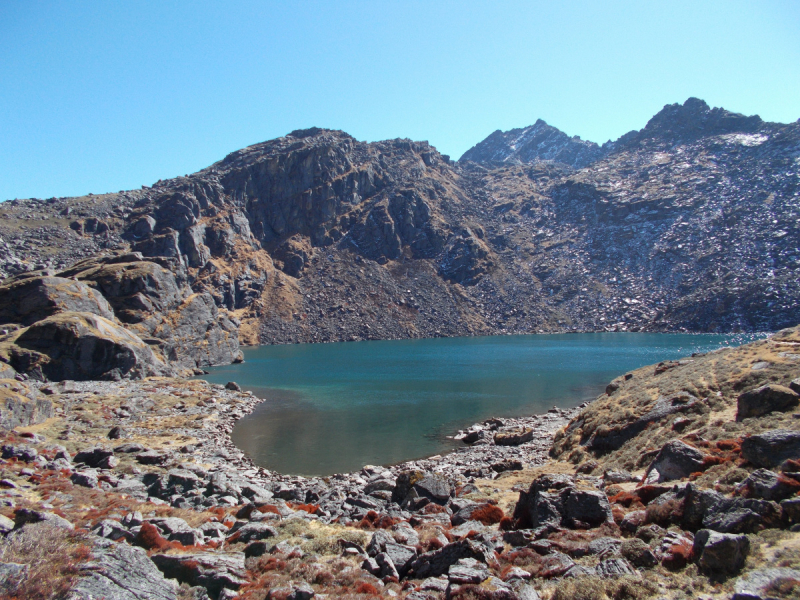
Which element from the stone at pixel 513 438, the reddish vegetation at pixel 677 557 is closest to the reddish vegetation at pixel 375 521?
the reddish vegetation at pixel 677 557

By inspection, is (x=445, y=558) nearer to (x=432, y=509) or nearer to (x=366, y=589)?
(x=366, y=589)

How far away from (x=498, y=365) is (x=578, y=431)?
63900 millimetres

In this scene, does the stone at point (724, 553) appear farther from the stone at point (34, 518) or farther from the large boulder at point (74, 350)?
the large boulder at point (74, 350)

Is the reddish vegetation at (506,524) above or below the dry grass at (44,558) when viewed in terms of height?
below

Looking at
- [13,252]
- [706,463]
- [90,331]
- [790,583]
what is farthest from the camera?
[13,252]

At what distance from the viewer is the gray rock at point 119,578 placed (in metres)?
8.38

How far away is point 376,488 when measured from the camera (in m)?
24.3

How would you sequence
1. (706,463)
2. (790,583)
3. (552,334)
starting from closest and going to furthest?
(790,583), (706,463), (552,334)

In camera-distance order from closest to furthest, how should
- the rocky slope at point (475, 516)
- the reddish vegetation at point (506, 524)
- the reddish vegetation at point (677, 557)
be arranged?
the rocky slope at point (475, 516)
the reddish vegetation at point (677, 557)
the reddish vegetation at point (506, 524)

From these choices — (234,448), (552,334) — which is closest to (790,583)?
(234,448)

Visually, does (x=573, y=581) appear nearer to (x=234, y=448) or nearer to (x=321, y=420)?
(x=234, y=448)

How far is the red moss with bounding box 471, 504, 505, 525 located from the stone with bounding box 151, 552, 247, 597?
9241 millimetres

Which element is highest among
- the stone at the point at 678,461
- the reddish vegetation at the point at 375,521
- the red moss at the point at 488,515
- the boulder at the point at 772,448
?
the boulder at the point at 772,448

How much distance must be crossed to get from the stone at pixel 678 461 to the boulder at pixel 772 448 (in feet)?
7.85
